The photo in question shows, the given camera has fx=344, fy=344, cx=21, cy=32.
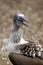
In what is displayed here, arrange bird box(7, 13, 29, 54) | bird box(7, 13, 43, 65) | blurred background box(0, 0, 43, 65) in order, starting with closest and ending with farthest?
bird box(7, 13, 43, 65) < bird box(7, 13, 29, 54) < blurred background box(0, 0, 43, 65)

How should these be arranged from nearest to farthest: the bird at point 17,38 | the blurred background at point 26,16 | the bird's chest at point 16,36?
the bird at point 17,38
the bird's chest at point 16,36
the blurred background at point 26,16

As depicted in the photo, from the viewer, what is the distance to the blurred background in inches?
289

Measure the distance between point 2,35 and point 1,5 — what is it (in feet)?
6.60

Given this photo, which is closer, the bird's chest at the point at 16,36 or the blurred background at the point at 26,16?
the bird's chest at the point at 16,36

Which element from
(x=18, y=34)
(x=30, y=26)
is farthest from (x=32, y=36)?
(x=18, y=34)

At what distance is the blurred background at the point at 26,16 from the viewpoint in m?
7.34

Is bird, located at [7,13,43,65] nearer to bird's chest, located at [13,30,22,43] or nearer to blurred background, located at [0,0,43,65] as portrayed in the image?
bird's chest, located at [13,30,22,43]

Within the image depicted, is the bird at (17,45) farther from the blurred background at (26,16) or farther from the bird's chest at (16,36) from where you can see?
the blurred background at (26,16)

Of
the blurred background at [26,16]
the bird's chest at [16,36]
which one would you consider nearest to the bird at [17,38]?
the bird's chest at [16,36]

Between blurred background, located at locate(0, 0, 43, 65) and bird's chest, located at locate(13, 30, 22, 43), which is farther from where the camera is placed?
blurred background, located at locate(0, 0, 43, 65)

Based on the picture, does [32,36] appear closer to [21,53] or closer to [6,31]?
[6,31]

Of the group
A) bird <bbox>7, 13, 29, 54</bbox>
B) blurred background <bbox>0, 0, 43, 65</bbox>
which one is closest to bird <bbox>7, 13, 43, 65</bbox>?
bird <bbox>7, 13, 29, 54</bbox>

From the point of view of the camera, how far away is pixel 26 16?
8750mm

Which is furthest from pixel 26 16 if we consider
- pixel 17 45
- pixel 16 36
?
pixel 17 45
